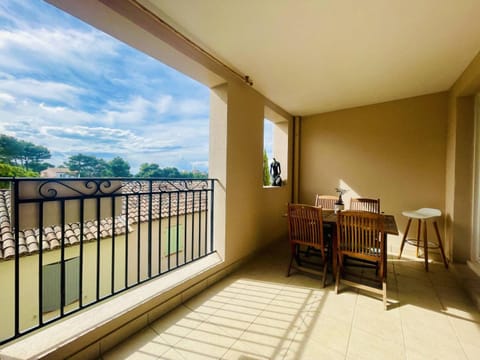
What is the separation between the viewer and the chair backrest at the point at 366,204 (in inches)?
133

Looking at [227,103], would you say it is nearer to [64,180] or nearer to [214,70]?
[214,70]

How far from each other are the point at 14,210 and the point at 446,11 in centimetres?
333

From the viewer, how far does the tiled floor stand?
61.6 inches

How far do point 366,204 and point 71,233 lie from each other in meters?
4.06

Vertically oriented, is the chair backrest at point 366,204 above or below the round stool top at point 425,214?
above

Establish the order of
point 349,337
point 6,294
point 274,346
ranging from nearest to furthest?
point 274,346, point 349,337, point 6,294

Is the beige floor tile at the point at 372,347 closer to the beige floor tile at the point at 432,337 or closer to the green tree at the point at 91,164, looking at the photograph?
the beige floor tile at the point at 432,337

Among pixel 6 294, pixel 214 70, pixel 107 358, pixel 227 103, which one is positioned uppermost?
pixel 214 70

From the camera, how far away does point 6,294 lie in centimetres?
303

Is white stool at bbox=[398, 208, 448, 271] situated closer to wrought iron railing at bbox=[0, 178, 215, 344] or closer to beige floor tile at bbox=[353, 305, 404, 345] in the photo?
beige floor tile at bbox=[353, 305, 404, 345]

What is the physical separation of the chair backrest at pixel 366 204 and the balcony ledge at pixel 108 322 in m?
2.61

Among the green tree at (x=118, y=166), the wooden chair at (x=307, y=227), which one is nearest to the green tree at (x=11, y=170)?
the green tree at (x=118, y=166)

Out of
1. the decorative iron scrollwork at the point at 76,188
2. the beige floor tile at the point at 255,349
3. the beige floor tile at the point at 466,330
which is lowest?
the beige floor tile at the point at 255,349

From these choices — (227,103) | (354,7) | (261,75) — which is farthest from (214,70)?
(354,7)
